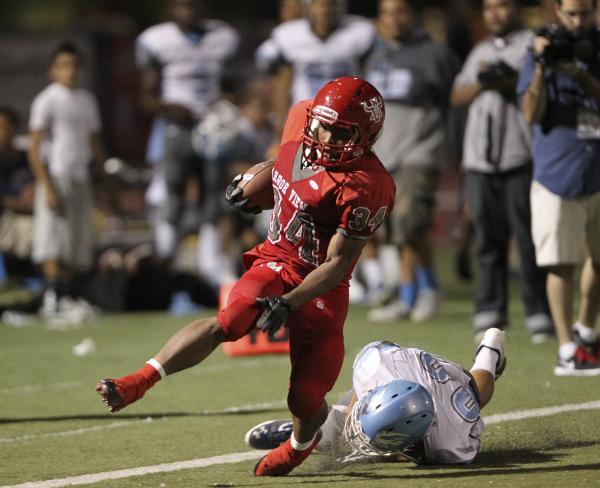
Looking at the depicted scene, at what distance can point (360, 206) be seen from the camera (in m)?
5.05

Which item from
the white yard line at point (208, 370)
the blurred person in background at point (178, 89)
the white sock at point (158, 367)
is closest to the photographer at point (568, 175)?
the white yard line at point (208, 370)

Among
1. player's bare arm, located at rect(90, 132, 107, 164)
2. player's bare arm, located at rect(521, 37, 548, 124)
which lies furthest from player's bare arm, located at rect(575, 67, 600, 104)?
player's bare arm, located at rect(90, 132, 107, 164)

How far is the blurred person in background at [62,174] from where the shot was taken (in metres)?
10.9

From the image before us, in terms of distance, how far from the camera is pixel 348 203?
5.07 m

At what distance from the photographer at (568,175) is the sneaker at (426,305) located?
2.42 meters

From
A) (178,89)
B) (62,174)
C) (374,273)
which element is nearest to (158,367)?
(374,273)

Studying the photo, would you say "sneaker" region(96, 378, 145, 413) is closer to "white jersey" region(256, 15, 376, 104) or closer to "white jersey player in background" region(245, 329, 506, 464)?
"white jersey player in background" region(245, 329, 506, 464)

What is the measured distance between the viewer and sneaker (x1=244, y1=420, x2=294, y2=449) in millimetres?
5629

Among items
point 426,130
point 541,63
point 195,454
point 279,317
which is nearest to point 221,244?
point 426,130

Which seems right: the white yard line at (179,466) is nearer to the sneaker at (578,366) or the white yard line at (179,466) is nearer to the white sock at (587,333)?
the sneaker at (578,366)

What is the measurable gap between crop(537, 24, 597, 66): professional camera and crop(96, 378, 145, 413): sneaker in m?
3.28

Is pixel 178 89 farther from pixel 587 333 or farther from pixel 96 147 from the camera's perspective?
pixel 587 333

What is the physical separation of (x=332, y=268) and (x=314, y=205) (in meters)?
0.28

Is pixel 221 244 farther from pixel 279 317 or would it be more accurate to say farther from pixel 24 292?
pixel 279 317
